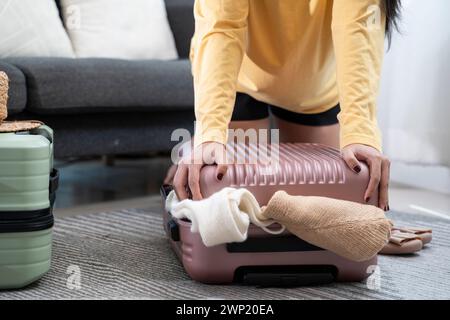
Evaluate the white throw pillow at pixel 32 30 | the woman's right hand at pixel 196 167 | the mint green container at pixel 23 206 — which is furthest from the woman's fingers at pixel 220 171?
the white throw pillow at pixel 32 30

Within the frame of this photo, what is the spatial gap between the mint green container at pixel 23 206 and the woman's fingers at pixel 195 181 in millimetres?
229

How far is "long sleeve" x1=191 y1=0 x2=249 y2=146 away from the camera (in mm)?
1105

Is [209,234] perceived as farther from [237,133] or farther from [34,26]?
[34,26]

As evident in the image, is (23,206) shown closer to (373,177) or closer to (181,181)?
(181,181)

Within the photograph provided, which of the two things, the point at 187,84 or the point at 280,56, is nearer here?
the point at 280,56

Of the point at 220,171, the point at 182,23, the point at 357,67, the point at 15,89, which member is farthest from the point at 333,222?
the point at 182,23

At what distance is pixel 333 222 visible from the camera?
3.23 feet

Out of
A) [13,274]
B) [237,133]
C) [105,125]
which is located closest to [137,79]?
[105,125]

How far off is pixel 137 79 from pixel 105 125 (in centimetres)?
16

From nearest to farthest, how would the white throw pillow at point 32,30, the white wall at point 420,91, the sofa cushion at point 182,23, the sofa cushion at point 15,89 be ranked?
the sofa cushion at point 15,89 < the white throw pillow at point 32,30 < the white wall at point 420,91 < the sofa cushion at point 182,23

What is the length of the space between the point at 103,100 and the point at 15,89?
25 centimetres

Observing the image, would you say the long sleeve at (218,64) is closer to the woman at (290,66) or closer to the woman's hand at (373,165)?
the woman at (290,66)

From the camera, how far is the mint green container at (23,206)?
1028 millimetres

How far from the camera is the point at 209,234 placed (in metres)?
1.00
